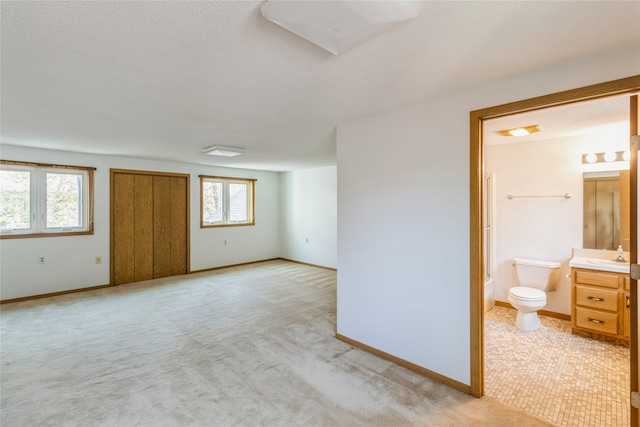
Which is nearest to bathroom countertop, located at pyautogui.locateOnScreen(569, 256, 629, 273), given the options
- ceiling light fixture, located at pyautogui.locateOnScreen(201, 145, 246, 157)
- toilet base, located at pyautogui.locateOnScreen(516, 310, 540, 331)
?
toilet base, located at pyautogui.locateOnScreen(516, 310, 540, 331)

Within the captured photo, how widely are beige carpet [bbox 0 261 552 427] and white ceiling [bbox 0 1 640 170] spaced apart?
224 cm

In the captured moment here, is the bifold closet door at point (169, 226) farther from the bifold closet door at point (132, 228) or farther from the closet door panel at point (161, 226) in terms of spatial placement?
the bifold closet door at point (132, 228)

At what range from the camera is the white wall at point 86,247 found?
4.37 m

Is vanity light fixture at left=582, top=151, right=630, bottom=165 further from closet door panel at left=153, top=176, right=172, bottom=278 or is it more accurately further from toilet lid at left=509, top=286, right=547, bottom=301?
closet door panel at left=153, top=176, right=172, bottom=278

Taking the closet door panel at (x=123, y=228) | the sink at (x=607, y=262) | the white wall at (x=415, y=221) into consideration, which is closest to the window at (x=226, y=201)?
the closet door panel at (x=123, y=228)

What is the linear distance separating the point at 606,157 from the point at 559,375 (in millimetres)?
2460

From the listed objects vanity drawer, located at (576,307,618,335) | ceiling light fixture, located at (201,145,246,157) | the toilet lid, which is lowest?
vanity drawer, located at (576,307,618,335)

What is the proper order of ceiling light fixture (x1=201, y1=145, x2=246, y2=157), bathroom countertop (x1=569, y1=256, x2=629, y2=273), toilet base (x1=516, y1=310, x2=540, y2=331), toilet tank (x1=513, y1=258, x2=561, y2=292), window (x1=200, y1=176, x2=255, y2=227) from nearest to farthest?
bathroom countertop (x1=569, y1=256, x2=629, y2=273) < toilet base (x1=516, y1=310, x2=540, y2=331) < toilet tank (x1=513, y1=258, x2=561, y2=292) < ceiling light fixture (x1=201, y1=145, x2=246, y2=157) < window (x1=200, y1=176, x2=255, y2=227)

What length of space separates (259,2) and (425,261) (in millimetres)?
2100

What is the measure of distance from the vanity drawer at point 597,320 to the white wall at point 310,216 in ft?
13.6

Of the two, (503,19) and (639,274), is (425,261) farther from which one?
(503,19)

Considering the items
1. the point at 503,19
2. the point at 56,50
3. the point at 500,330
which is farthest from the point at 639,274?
the point at 56,50

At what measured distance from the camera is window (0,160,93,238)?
4340mm

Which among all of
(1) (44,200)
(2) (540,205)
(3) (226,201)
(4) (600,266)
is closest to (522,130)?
(2) (540,205)
